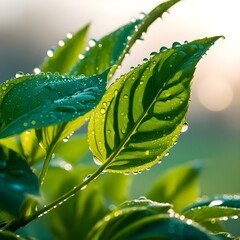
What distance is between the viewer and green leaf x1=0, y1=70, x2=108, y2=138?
544 millimetres

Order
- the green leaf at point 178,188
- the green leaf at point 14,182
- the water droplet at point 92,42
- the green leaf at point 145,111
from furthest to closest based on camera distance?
1. the green leaf at point 178,188
2. the water droplet at point 92,42
3. the green leaf at point 145,111
4. the green leaf at point 14,182

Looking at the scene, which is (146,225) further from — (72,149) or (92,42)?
(72,149)

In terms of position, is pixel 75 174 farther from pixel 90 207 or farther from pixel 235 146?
pixel 235 146

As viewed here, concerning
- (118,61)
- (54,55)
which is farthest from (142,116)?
(54,55)

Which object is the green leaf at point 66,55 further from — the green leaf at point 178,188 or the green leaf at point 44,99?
the green leaf at point 178,188

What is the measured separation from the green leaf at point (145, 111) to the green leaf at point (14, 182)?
0.13 m

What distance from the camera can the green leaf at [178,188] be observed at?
120 centimetres

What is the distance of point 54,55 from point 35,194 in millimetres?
421

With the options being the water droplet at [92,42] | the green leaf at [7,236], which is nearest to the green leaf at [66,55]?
the water droplet at [92,42]

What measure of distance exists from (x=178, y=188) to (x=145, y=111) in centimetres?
62

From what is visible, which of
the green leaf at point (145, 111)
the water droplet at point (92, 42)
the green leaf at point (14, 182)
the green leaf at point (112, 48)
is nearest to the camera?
the green leaf at point (14, 182)

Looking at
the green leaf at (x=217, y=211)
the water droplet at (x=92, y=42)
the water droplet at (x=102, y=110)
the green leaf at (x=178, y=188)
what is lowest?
the green leaf at (x=217, y=211)

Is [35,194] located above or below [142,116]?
below

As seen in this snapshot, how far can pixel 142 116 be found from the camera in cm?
62
